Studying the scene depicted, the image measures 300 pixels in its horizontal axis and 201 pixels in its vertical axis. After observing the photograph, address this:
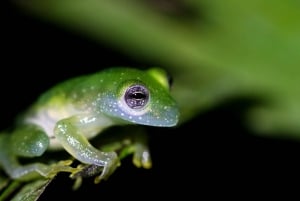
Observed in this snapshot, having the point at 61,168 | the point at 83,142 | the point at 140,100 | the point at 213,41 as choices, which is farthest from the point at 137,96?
the point at 213,41

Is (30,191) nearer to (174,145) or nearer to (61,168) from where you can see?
(61,168)

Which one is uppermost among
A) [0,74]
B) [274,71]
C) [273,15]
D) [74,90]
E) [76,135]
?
[273,15]

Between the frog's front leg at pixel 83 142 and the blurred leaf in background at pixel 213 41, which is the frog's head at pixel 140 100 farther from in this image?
the blurred leaf in background at pixel 213 41

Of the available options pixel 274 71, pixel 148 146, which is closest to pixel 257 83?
pixel 274 71

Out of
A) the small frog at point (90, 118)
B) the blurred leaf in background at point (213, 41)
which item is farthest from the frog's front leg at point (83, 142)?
the blurred leaf in background at point (213, 41)

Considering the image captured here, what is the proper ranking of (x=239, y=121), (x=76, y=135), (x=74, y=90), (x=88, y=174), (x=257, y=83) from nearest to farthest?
(x=88, y=174) < (x=76, y=135) < (x=74, y=90) < (x=239, y=121) < (x=257, y=83)

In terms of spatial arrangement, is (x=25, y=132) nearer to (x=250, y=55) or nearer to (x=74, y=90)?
(x=74, y=90)

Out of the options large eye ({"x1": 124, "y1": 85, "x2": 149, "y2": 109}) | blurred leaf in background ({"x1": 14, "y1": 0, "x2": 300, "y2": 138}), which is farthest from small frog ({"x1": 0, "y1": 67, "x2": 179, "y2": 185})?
blurred leaf in background ({"x1": 14, "y1": 0, "x2": 300, "y2": 138})
